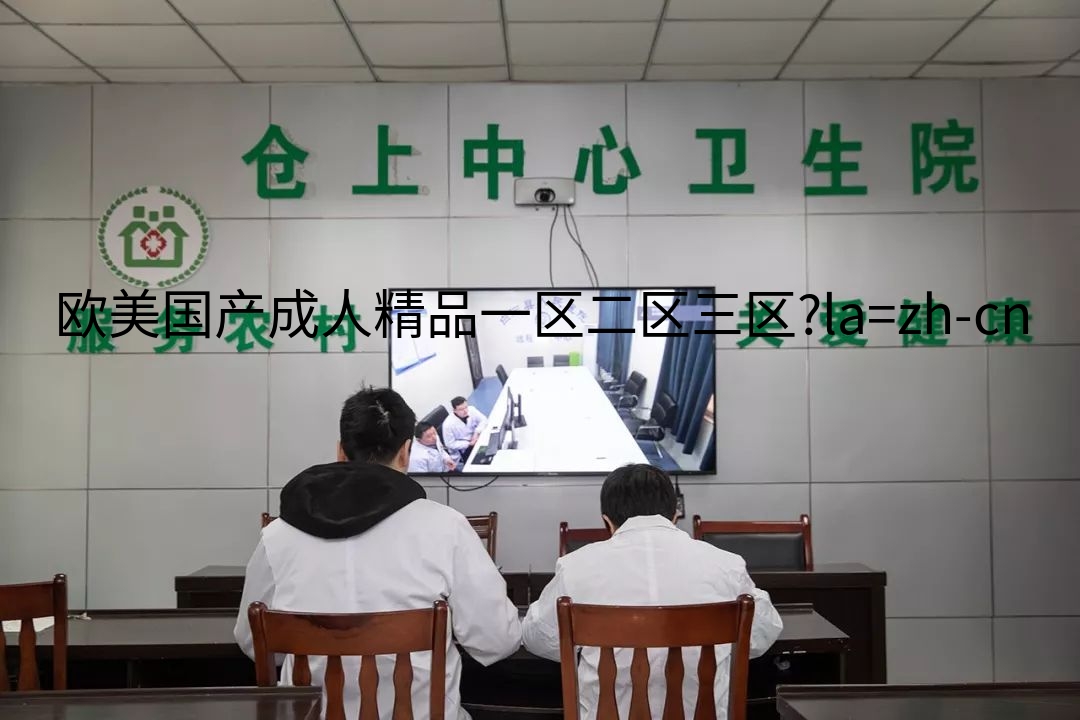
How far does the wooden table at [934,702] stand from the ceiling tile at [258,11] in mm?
3111

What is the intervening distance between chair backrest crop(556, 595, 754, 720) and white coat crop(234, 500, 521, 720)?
0.28 metres

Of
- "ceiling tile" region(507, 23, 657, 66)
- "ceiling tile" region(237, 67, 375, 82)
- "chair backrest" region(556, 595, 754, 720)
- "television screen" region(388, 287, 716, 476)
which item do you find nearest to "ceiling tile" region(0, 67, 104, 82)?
"ceiling tile" region(237, 67, 375, 82)

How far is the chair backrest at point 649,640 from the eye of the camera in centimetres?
178

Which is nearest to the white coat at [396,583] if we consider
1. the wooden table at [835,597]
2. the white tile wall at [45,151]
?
the wooden table at [835,597]

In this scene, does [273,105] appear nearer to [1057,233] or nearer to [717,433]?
[717,433]

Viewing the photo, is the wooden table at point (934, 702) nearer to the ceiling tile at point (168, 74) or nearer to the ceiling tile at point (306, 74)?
the ceiling tile at point (306, 74)

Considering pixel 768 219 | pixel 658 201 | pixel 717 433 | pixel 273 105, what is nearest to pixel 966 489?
pixel 717 433

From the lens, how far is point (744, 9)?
141 inches

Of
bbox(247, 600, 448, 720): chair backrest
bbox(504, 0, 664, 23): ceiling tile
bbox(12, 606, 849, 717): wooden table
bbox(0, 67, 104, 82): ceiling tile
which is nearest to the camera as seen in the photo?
bbox(247, 600, 448, 720): chair backrest

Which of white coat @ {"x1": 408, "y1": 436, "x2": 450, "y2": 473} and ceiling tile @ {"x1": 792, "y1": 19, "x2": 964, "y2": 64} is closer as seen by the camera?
ceiling tile @ {"x1": 792, "y1": 19, "x2": 964, "y2": 64}

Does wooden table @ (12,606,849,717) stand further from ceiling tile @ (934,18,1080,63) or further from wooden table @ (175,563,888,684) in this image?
ceiling tile @ (934,18,1080,63)

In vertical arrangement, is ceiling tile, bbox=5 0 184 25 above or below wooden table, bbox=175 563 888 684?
above

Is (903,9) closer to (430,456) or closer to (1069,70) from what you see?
(1069,70)

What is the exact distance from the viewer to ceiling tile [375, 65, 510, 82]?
165 inches
